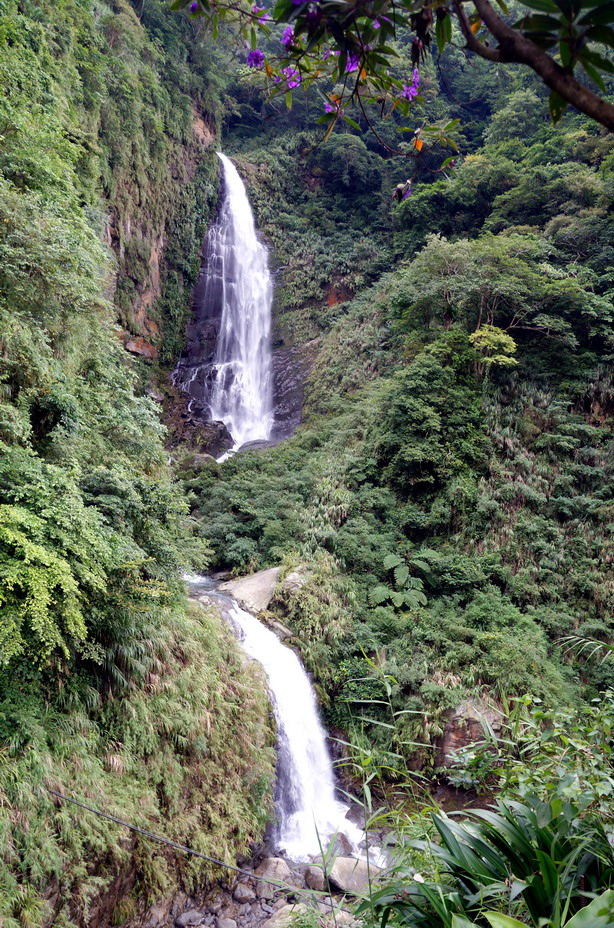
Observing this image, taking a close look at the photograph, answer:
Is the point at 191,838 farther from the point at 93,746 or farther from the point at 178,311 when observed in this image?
the point at 178,311

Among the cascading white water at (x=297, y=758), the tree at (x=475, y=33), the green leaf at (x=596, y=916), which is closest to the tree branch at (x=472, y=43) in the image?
the tree at (x=475, y=33)

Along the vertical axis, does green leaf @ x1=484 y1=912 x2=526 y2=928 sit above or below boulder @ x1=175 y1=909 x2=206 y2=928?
above

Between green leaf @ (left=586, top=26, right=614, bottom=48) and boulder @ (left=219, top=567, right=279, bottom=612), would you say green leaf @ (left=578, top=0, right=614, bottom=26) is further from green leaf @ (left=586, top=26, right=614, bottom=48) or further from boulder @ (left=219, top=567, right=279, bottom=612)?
boulder @ (left=219, top=567, right=279, bottom=612)

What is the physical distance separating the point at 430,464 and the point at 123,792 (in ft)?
27.8

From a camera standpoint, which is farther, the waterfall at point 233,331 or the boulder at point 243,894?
the waterfall at point 233,331

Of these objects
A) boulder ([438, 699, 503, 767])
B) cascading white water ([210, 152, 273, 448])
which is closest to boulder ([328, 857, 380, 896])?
boulder ([438, 699, 503, 767])

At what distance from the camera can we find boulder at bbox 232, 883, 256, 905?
17.3ft

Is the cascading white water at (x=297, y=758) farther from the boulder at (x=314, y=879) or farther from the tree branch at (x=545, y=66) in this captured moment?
the tree branch at (x=545, y=66)

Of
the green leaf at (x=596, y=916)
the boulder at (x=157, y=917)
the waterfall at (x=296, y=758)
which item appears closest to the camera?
the green leaf at (x=596, y=916)

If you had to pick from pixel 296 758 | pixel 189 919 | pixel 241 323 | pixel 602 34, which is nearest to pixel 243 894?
pixel 189 919

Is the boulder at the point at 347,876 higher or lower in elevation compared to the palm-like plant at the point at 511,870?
lower

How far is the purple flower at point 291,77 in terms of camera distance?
6.41ft

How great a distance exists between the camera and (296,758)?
730cm

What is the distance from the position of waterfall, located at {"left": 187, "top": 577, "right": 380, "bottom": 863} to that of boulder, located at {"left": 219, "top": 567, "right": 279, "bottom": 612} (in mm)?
485
